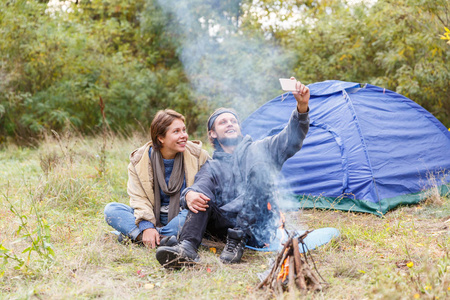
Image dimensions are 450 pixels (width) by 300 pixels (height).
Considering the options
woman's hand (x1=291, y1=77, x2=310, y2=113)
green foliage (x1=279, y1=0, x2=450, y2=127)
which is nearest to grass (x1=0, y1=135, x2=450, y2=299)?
woman's hand (x1=291, y1=77, x2=310, y2=113)

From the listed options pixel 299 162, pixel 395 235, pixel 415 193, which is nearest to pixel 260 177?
pixel 395 235

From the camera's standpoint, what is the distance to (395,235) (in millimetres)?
3379

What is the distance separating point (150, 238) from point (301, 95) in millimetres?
1482

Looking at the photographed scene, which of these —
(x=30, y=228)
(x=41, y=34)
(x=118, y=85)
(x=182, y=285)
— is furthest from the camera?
(x=118, y=85)

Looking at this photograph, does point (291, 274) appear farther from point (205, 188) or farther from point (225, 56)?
point (225, 56)

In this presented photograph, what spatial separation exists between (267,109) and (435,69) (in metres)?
3.52

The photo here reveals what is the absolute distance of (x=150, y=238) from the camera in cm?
315

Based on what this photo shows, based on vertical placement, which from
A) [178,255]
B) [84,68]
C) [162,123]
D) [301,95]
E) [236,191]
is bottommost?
[178,255]

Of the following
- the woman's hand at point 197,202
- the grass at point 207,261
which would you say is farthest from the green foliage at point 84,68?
the woman's hand at point 197,202

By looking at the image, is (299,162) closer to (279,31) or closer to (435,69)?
(435,69)

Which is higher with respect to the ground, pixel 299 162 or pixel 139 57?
pixel 139 57

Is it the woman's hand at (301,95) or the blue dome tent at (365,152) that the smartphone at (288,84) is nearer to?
the woman's hand at (301,95)

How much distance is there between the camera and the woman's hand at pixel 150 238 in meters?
3.14

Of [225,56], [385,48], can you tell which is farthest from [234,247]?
[225,56]
